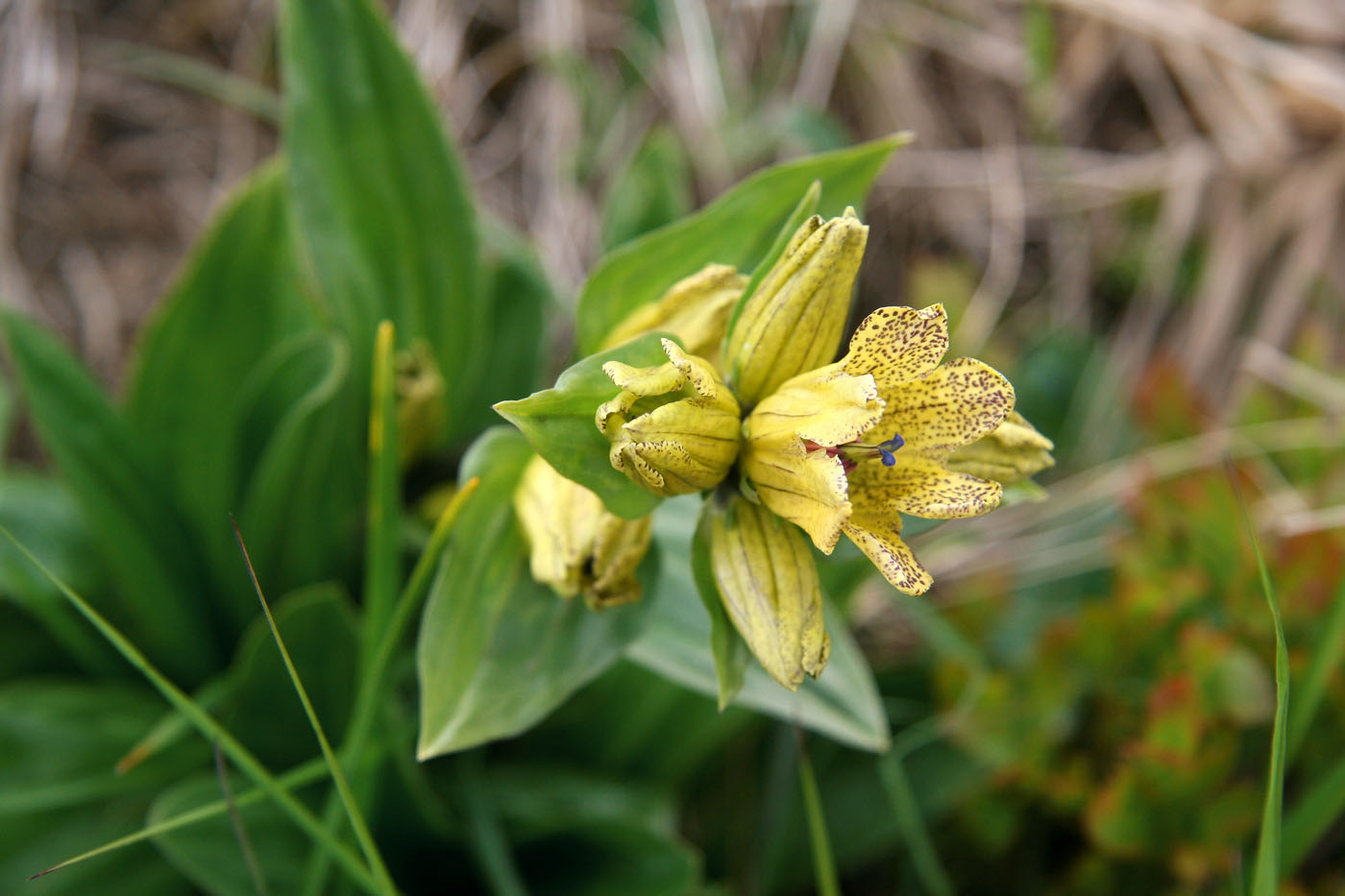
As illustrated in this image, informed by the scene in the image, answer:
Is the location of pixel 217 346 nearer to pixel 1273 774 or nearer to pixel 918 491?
pixel 918 491

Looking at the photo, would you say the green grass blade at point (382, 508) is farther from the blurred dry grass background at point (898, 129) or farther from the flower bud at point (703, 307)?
the blurred dry grass background at point (898, 129)

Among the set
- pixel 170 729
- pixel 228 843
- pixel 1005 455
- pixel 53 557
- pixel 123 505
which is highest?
pixel 1005 455

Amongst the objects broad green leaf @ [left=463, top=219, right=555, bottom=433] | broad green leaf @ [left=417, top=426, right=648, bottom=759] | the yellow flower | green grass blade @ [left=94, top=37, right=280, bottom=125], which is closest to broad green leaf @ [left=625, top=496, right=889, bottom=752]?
broad green leaf @ [left=417, top=426, right=648, bottom=759]

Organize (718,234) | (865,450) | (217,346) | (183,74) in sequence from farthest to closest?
1. (183,74)
2. (217,346)
3. (718,234)
4. (865,450)

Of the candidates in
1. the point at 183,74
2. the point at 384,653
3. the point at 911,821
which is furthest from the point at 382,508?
the point at 183,74

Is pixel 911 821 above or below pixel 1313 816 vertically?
below

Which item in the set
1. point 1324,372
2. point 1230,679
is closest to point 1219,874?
point 1230,679
